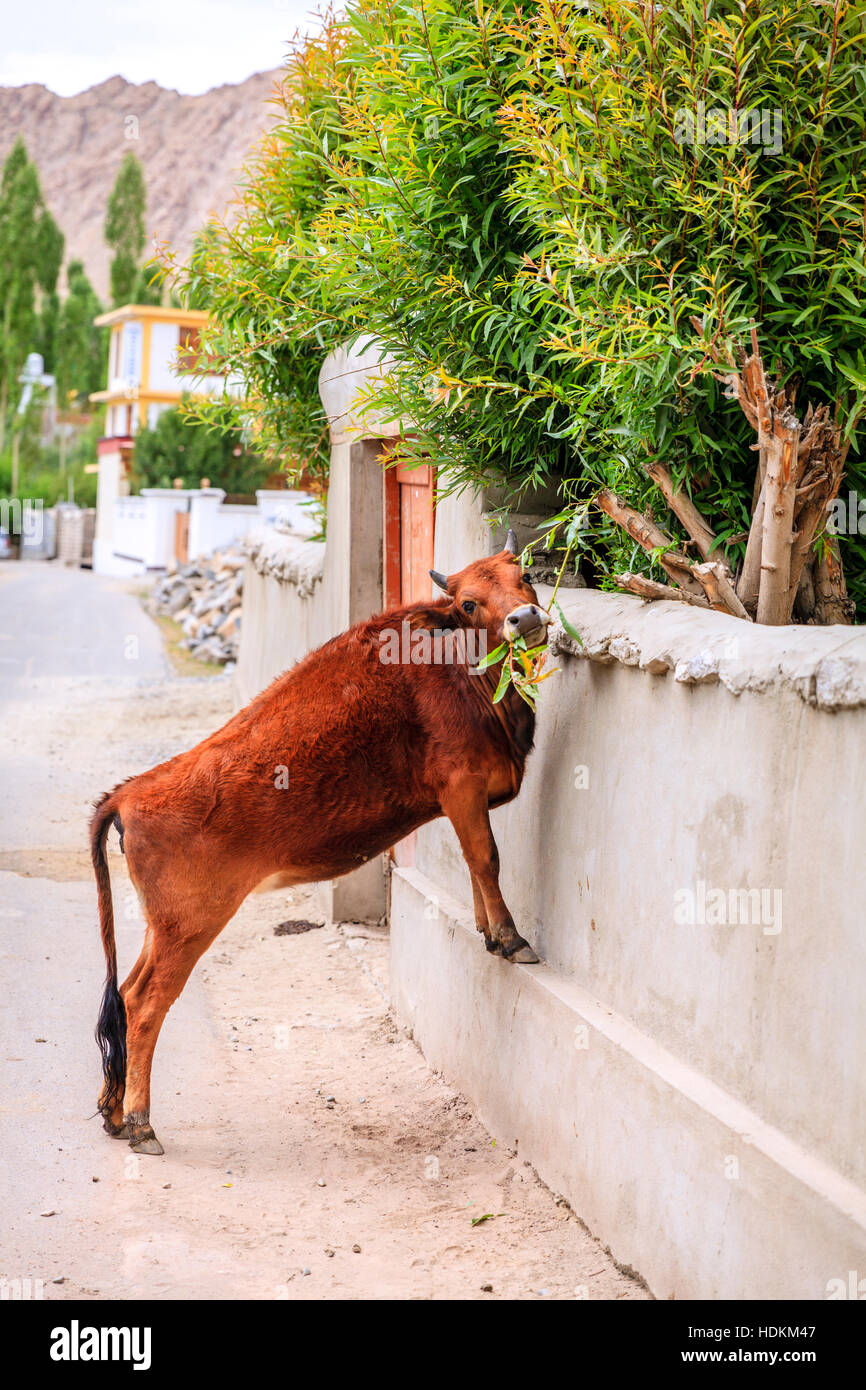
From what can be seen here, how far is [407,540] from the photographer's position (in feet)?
23.7

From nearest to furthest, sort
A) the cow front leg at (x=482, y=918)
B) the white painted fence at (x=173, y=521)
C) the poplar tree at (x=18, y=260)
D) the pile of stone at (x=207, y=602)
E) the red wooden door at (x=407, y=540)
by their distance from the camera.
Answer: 1. the cow front leg at (x=482, y=918)
2. the red wooden door at (x=407, y=540)
3. the pile of stone at (x=207, y=602)
4. the white painted fence at (x=173, y=521)
5. the poplar tree at (x=18, y=260)

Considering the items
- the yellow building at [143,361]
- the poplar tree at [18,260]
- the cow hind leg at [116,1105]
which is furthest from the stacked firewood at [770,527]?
the poplar tree at [18,260]

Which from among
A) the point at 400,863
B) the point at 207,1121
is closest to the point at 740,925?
the point at 207,1121

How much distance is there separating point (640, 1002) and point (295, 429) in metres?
5.81

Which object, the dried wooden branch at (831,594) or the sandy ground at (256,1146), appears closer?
the sandy ground at (256,1146)

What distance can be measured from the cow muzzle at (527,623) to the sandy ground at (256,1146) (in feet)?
5.81

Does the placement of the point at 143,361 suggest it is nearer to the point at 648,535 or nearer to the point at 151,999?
the point at 151,999

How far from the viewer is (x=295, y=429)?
8758 mm

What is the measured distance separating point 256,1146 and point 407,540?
137 inches

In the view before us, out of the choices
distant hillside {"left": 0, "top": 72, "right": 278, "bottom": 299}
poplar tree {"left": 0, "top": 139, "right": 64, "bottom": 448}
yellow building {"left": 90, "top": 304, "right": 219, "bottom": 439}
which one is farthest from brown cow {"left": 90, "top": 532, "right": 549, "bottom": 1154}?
distant hillside {"left": 0, "top": 72, "right": 278, "bottom": 299}

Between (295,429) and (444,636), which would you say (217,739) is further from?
(295,429)

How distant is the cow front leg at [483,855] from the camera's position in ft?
14.5

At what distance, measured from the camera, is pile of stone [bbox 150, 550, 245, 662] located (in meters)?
19.9

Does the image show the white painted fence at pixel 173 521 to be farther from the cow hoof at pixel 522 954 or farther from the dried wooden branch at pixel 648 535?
the dried wooden branch at pixel 648 535
